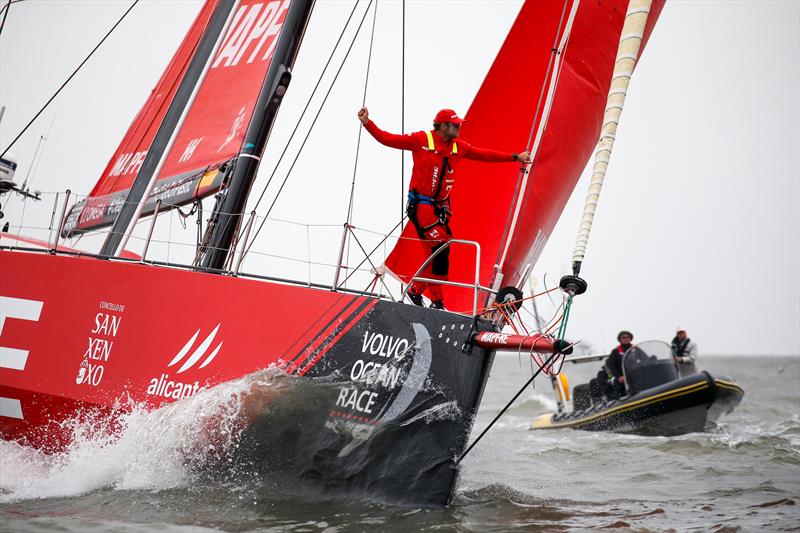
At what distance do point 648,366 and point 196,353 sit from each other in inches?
272

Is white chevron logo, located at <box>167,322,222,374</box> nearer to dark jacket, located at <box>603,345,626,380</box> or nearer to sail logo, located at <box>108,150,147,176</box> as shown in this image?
sail logo, located at <box>108,150,147,176</box>

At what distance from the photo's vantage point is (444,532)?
3.70 meters

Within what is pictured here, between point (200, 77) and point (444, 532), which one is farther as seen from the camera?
point (200, 77)

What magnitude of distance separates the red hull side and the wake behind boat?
4.63 m

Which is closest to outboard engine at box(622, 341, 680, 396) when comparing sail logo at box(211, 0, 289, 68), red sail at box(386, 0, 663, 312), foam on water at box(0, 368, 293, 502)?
red sail at box(386, 0, 663, 312)

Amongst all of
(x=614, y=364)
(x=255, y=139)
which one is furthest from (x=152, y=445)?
(x=614, y=364)

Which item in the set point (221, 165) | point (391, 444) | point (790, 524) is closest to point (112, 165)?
point (221, 165)

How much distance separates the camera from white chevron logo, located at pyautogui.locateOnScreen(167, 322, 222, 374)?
177 inches

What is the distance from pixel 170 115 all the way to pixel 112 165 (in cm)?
147

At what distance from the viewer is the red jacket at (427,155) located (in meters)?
4.73

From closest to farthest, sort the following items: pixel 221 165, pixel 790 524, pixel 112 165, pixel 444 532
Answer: pixel 444 532, pixel 790 524, pixel 221 165, pixel 112 165

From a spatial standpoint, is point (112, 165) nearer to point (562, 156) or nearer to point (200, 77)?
point (200, 77)

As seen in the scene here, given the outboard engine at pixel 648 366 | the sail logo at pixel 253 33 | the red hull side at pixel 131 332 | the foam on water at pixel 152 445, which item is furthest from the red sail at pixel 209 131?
the outboard engine at pixel 648 366

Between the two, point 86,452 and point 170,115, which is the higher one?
point 170,115
